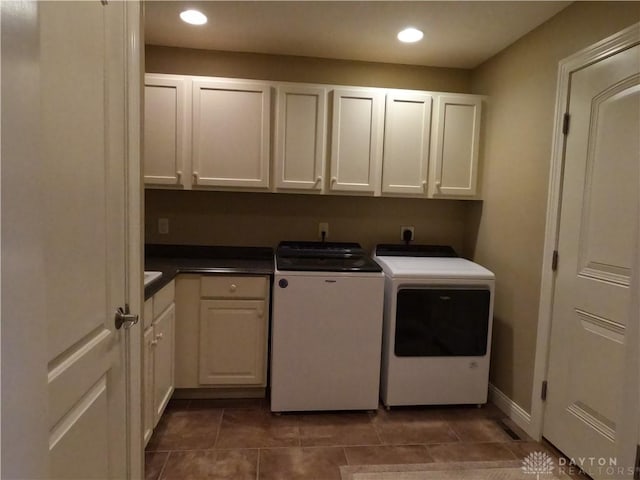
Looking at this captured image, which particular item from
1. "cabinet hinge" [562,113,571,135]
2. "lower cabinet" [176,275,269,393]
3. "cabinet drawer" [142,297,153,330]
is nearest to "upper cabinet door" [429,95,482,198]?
"cabinet hinge" [562,113,571,135]

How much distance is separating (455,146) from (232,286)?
1771 millimetres

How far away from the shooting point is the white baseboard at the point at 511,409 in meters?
2.25

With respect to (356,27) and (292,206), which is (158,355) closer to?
(292,206)

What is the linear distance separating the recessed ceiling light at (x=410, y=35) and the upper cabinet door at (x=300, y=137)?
58cm

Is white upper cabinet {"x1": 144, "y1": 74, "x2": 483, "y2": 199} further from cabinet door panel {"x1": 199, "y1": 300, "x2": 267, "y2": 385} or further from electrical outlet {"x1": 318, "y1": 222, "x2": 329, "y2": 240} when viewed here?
cabinet door panel {"x1": 199, "y1": 300, "x2": 267, "y2": 385}

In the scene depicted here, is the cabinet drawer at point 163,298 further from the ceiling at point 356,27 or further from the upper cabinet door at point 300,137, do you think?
the ceiling at point 356,27

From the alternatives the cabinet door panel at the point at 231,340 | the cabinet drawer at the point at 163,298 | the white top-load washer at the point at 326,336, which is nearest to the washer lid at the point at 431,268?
the white top-load washer at the point at 326,336

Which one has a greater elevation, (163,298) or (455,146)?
(455,146)

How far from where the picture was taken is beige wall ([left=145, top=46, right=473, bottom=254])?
2.78 metres

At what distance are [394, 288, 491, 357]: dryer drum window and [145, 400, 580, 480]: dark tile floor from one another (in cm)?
41

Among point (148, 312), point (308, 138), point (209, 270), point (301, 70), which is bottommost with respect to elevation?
point (148, 312)

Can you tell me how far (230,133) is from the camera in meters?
2.54

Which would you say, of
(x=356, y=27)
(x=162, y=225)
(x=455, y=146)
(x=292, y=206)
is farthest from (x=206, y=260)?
(x=455, y=146)

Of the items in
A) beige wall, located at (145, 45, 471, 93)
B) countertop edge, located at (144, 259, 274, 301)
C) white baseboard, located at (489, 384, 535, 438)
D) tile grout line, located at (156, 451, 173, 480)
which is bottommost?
tile grout line, located at (156, 451, 173, 480)
